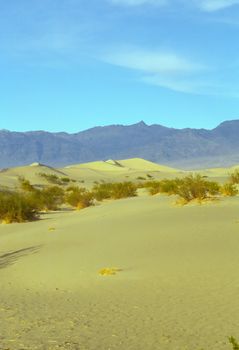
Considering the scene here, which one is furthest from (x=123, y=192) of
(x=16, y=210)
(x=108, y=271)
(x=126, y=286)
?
(x=126, y=286)

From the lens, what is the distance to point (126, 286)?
906 cm

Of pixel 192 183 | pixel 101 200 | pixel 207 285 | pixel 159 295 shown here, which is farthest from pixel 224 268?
pixel 101 200

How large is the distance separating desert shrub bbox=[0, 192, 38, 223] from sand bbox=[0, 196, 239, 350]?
5.52 meters

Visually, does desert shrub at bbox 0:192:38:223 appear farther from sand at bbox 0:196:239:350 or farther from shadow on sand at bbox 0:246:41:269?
shadow on sand at bbox 0:246:41:269

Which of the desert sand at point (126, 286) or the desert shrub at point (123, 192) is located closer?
the desert sand at point (126, 286)

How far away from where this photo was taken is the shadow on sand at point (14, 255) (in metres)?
12.5

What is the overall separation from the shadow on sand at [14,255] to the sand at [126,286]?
2cm

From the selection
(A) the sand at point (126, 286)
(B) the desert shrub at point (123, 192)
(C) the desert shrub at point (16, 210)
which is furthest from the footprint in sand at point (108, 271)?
(B) the desert shrub at point (123, 192)

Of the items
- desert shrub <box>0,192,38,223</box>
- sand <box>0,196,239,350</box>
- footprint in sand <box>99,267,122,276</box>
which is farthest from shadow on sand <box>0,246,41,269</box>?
desert shrub <box>0,192,38,223</box>

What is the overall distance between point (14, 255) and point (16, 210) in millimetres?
9539

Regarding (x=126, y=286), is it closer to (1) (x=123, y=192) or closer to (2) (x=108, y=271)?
(2) (x=108, y=271)

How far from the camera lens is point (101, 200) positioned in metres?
34.7

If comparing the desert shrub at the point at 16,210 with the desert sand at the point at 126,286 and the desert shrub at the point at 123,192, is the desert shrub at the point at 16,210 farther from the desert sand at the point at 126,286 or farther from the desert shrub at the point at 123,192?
the desert shrub at the point at 123,192

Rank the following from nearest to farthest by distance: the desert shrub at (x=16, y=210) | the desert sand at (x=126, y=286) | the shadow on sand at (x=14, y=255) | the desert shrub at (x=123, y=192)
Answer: the desert sand at (x=126, y=286)
the shadow on sand at (x=14, y=255)
the desert shrub at (x=16, y=210)
the desert shrub at (x=123, y=192)
